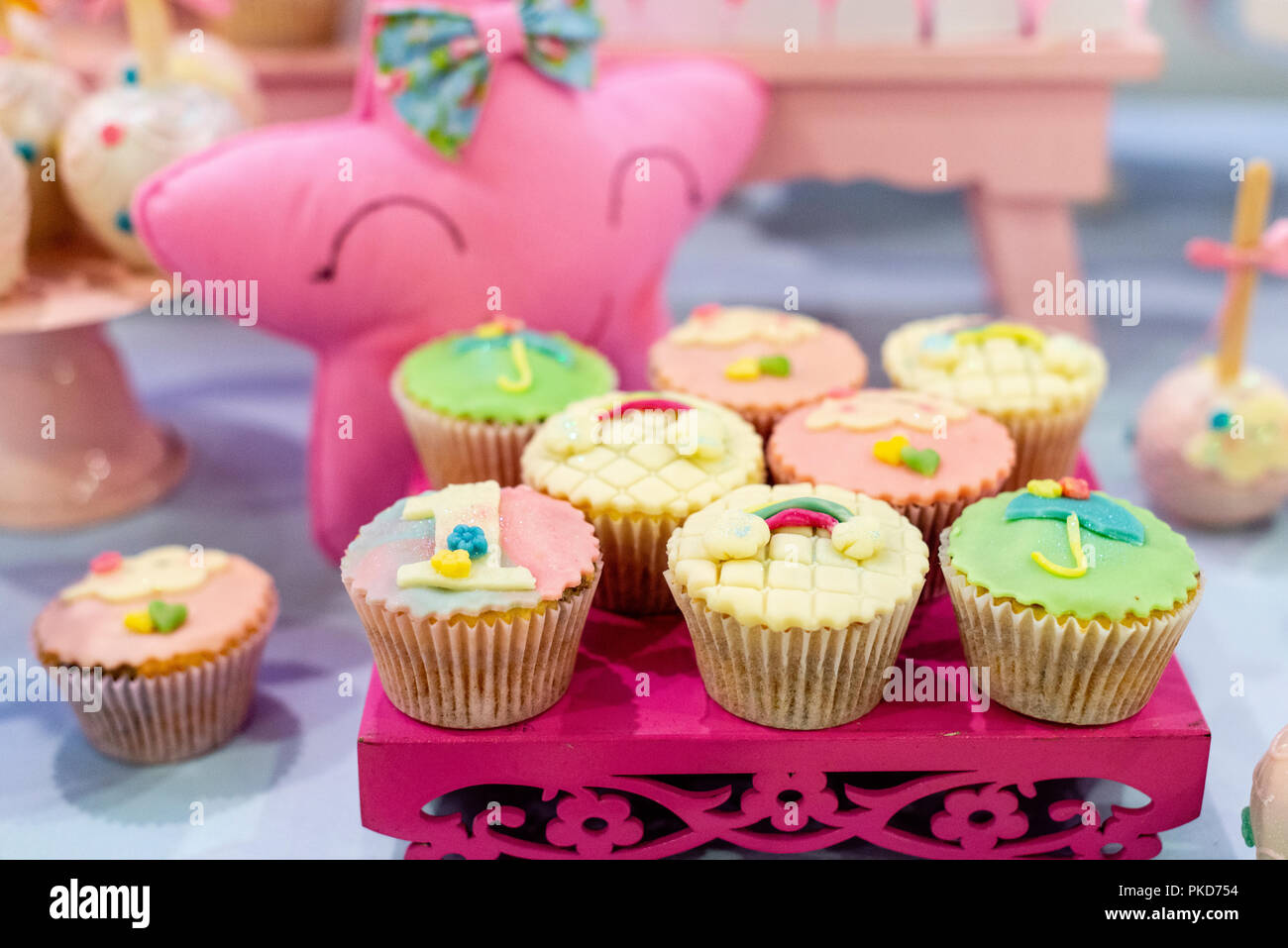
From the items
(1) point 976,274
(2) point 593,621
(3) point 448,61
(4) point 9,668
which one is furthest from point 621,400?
(1) point 976,274

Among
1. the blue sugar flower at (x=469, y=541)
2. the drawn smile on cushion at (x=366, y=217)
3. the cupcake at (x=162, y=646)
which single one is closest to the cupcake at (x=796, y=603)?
the blue sugar flower at (x=469, y=541)

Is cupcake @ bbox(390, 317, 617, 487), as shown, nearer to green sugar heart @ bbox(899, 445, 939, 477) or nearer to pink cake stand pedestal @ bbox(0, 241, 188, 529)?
green sugar heart @ bbox(899, 445, 939, 477)

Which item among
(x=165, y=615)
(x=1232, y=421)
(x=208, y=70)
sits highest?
(x=208, y=70)

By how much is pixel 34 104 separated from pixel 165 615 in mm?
964

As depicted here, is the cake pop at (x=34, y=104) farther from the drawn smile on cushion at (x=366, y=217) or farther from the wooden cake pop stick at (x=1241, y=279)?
the wooden cake pop stick at (x=1241, y=279)

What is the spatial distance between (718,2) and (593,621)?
1320mm

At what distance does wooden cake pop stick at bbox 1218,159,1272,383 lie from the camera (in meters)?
2.08

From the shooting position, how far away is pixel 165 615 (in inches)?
66.3

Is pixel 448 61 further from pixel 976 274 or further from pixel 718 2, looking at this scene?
pixel 976 274

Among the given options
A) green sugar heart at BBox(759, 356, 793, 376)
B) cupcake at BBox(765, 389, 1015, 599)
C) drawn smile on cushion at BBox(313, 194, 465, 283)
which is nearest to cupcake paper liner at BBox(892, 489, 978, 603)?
cupcake at BBox(765, 389, 1015, 599)

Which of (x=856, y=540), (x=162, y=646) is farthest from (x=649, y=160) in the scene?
(x=162, y=646)

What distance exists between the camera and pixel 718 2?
245cm

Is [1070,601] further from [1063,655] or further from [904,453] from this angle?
[904,453]

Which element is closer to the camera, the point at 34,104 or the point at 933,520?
the point at 933,520
